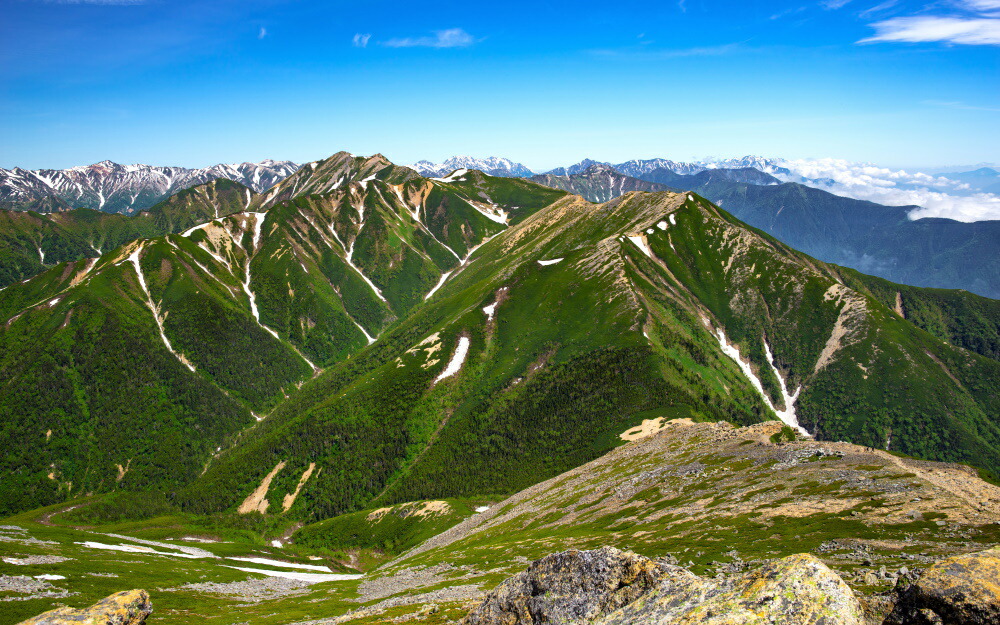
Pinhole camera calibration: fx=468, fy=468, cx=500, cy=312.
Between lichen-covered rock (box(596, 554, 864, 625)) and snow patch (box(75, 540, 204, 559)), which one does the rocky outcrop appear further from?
snow patch (box(75, 540, 204, 559))

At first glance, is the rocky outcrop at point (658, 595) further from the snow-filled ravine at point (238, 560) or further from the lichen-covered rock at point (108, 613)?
the snow-filled ravine at point (238, 560)

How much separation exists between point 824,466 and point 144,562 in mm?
127789

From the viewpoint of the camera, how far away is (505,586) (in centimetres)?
3488

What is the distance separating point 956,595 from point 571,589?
66.6ft

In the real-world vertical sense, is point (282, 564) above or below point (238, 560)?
below

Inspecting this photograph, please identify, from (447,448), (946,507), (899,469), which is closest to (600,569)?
(946,507)

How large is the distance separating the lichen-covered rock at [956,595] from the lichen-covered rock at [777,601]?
312 centimetres

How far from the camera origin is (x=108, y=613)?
34375 mm

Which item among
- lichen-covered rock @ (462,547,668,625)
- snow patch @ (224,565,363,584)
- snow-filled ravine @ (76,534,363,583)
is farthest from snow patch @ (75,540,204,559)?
lichen-covered rock @ (462,547,668,625)

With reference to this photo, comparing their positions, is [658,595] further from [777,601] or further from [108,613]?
[108,613]

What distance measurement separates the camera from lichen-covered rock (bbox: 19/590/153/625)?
32.6 meters

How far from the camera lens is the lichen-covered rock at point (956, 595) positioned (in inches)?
677

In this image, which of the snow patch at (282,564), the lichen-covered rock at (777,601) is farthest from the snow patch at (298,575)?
the lichen-covered rock at (777,601)

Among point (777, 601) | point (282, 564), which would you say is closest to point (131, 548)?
point (282, 564)
